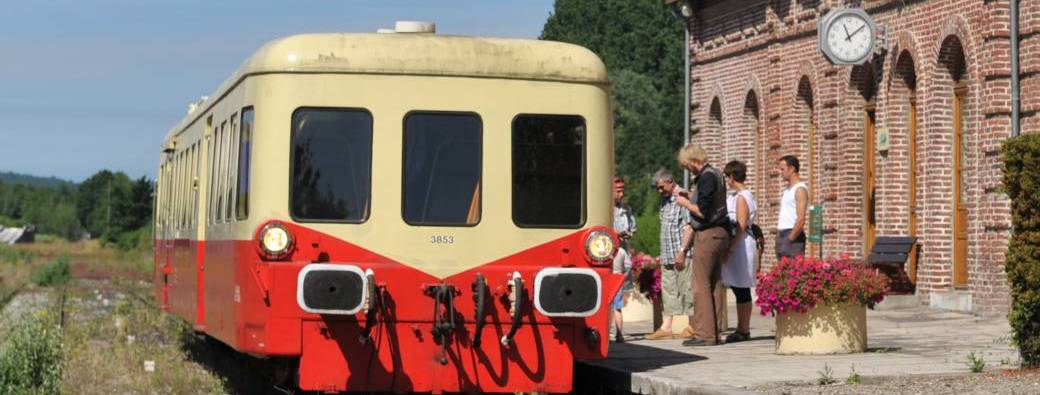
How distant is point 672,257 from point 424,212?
5186 mm

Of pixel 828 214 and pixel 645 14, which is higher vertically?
pixel 645 14

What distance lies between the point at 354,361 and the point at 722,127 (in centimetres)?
2353

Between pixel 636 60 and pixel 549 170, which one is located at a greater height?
pixel 636 60

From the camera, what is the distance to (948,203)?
79.7ft

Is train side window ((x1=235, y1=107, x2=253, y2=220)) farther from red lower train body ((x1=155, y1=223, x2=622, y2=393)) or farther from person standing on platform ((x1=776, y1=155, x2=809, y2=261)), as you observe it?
person standing on platform ((x1=776, y1=155, x2=809, y2=261))

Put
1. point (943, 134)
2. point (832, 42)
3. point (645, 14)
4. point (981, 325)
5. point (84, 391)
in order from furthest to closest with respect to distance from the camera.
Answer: point (645, 14)
point (832, 42)
point (943, 134)
point (981, 325)
point (84, 391)

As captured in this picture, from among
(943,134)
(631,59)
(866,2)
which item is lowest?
(943,134)

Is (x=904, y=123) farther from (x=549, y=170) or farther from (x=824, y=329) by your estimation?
(x=549, y=170)

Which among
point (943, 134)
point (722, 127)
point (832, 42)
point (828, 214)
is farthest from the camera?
point (722, 127)

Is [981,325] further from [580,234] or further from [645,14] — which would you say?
[645,14]

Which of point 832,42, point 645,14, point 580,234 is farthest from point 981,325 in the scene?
point 645,14

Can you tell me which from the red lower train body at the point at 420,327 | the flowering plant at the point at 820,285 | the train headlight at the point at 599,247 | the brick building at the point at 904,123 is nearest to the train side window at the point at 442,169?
the red lower train body at the point at 420,327

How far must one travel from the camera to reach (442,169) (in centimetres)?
1308

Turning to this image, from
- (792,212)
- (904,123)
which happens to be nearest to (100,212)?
(904,123)
